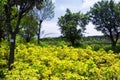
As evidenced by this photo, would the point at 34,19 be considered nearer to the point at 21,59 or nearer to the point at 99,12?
the point at 99,12

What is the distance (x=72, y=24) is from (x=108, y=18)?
4871 mm

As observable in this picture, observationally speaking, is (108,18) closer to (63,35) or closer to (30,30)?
(63,35)

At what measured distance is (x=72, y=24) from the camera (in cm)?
5012

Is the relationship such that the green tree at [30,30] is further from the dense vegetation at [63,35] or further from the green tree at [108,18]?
the green tree at [108,18]

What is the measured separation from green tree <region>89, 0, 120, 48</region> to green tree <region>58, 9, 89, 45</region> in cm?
209

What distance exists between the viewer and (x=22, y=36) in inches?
1750

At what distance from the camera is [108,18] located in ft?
157

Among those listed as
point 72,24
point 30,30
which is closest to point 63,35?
point 72,24

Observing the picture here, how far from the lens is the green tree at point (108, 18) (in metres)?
47.3

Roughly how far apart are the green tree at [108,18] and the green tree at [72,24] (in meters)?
2.09

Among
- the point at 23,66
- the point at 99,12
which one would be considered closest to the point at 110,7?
the point at 99,12

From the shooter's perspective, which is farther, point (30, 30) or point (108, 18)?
point (108, 18)

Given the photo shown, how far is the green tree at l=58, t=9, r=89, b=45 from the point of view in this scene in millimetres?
48875

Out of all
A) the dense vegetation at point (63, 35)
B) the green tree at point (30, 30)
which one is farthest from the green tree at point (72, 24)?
the green tree at point (30, 30)
